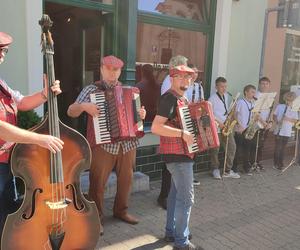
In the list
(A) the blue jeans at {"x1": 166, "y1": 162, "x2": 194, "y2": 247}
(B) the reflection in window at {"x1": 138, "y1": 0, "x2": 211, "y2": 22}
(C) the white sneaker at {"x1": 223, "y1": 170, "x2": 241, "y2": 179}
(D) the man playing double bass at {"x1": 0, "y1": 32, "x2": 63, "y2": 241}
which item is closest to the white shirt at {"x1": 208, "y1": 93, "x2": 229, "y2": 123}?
(C) the white sneaker at {"x1": 223, "y1": 170, "x2": 241, "y2": 179}

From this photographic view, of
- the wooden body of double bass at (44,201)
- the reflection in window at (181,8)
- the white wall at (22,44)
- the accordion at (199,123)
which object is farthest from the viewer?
the reflection in window at (181,8)

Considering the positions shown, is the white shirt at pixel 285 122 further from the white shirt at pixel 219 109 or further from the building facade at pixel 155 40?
the white shirt at pixel 219 109

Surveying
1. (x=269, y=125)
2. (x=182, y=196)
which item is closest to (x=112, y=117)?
(x=182, y=196)

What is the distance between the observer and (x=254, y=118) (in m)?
6.26

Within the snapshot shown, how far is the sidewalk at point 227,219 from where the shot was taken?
378cm

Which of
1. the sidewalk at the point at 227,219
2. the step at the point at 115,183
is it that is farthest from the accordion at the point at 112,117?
the step at the point at 115,183

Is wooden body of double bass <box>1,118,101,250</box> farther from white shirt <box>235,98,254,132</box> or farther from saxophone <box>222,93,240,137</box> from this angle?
white shirt <box>235,98,254,132</box>

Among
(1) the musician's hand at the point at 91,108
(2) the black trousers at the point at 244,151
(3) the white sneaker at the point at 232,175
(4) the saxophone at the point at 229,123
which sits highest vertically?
(1) the musician's hand at the point at 91,108

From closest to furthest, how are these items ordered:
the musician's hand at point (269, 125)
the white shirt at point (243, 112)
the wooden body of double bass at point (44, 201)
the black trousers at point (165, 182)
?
the wooden body of double bass at point (44, 201) → the black trousers at point (165, 182) → the white shirt at point (243, 112) → the musician's hand at point (269, 125)

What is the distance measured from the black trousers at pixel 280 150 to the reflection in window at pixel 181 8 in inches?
105

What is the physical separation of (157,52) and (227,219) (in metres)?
2.87

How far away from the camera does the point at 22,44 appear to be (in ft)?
13.6

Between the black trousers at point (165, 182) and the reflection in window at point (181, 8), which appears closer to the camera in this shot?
the black trousers at point (165, 182)

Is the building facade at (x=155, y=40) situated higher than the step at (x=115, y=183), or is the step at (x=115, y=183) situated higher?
the building facade at (x=155, y=40)
